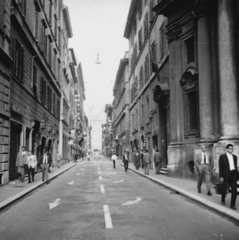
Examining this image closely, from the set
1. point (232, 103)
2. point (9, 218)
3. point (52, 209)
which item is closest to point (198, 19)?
point (232, 103)

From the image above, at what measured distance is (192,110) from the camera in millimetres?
19562

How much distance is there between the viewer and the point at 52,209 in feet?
31.2

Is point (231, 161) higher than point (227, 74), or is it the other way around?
point (227, 74)

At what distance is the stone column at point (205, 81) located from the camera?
17.1 m

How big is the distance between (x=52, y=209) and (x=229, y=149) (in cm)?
547

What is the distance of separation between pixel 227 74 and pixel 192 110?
14.5 feet

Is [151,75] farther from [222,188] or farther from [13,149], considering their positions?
[222,188]

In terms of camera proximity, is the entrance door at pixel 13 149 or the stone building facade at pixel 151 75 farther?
the stone building facade at pixel 151 75

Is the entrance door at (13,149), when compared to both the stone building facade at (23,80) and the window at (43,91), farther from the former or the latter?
the window at (43,91)

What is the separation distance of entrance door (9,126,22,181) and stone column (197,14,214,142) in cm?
1051

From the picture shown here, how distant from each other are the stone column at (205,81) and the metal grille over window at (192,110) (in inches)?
73.2

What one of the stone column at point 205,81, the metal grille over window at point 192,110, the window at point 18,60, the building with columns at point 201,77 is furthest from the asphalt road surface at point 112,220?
the window at point 18,60

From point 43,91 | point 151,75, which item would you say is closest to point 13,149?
point 43,91

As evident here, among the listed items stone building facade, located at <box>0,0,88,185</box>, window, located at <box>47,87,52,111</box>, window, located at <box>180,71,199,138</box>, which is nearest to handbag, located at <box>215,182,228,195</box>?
window, located at <box>180,71,199,138</box>
